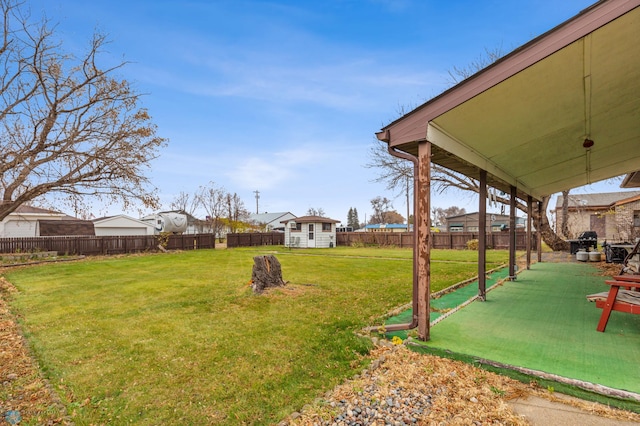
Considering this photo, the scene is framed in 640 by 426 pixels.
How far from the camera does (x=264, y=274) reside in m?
6.63

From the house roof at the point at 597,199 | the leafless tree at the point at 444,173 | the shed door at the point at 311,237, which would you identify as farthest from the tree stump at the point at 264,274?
the house roof at the point at 597,199

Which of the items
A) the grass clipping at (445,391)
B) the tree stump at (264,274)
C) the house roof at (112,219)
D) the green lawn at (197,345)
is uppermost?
the house roof at (112,219)

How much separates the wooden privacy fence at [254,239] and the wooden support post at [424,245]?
20320mm

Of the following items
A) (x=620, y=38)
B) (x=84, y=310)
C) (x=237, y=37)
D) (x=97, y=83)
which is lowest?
(x=84, y=310)

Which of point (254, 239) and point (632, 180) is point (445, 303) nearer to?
point (632, 180)

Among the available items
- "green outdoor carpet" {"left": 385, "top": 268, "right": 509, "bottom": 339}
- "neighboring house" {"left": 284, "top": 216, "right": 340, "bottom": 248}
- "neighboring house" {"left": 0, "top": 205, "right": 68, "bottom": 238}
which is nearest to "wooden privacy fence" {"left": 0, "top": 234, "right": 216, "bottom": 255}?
"neighboring house" {"left": 284, "top": 216, "right": 340, "bottom": 248}

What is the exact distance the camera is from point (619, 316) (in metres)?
4.19

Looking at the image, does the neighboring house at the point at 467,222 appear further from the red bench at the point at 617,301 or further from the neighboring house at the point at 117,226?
the red bench at the point at 617,301

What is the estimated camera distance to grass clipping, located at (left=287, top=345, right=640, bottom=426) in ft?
6.75

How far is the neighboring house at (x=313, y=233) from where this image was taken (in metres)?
22.2

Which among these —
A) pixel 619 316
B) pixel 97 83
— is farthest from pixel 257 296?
pixel 97 83

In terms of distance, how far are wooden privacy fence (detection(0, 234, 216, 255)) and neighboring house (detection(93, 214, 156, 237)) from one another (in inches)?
476

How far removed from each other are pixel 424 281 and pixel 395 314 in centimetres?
148

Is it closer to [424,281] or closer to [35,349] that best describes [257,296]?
[35,349]
